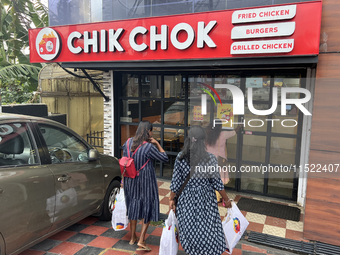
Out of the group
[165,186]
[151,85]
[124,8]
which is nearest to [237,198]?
[165,186]

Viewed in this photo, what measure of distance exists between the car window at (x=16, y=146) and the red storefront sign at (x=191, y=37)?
8.31 feet

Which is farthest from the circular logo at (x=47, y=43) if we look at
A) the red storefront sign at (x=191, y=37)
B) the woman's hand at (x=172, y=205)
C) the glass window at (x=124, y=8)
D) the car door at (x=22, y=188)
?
the woman's hand at (x=172, y=205)

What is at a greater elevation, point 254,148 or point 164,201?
point 254,148

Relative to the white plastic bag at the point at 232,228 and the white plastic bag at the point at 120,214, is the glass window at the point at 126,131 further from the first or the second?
the white plastic bag at the point at 232,228

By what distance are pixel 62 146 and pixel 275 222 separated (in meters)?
3.74

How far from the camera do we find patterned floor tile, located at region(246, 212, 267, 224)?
15.8 ft

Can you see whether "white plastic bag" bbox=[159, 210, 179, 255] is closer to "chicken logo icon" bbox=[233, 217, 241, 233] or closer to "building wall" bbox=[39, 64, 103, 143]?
"chicken logo icon" bbox=[233, 217, 241, 233]

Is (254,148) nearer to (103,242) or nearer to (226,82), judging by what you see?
(226,82)

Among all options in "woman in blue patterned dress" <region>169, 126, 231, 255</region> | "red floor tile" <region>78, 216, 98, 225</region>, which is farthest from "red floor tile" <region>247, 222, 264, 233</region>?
"red floor tile" <region>78, 216, 98, 225</region>

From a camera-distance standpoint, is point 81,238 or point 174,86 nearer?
point 81,238

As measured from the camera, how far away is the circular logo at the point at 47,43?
5.91 metres

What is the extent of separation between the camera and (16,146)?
136 inches

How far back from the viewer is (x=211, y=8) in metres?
4.93

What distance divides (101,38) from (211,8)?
2206mm
